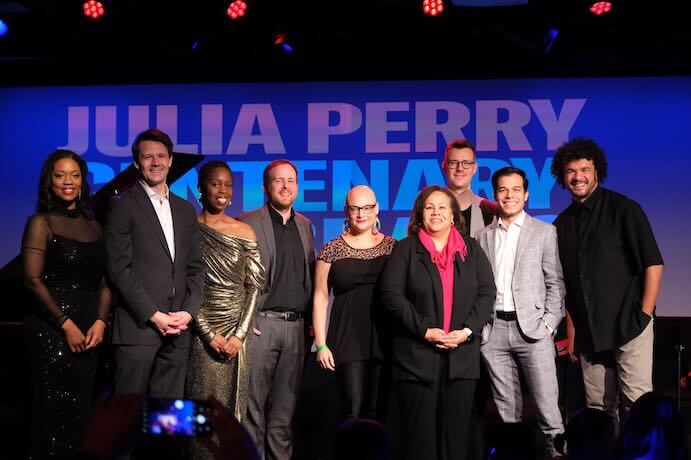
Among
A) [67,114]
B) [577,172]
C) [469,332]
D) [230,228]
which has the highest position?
[67,114]

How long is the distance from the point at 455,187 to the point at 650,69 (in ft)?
10.8

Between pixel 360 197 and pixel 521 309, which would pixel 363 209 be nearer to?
pixel 360 197

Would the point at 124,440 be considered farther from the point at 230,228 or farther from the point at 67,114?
the point at 67,114

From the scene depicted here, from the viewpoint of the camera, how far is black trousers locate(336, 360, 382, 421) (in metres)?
4.57

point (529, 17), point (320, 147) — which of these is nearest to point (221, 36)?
point (320, 147)

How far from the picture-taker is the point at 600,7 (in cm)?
662

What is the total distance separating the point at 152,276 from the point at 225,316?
53cm

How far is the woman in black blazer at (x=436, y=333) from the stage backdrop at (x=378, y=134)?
3.25 m

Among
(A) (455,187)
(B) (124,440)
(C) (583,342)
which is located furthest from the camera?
(A) (455,187)

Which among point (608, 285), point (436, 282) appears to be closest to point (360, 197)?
point (436, 282)

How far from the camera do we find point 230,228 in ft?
15.4

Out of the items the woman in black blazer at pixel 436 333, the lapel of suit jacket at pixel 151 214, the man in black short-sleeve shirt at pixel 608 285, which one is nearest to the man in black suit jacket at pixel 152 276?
the lapel of suit jacket at pixel 151 214

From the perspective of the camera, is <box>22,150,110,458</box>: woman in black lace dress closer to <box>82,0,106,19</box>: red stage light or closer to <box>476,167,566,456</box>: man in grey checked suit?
<box>476,167,566,456</box>: man in grey checked suit

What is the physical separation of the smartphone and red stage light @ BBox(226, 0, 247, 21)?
5373mm
